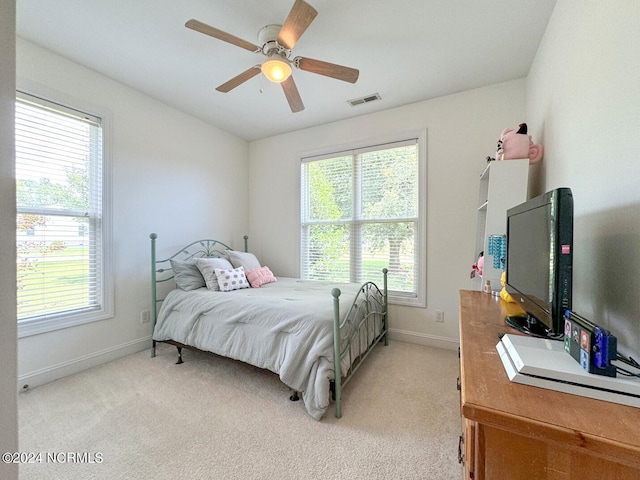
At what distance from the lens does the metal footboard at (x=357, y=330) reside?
179 cm

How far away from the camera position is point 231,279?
2.82 metres

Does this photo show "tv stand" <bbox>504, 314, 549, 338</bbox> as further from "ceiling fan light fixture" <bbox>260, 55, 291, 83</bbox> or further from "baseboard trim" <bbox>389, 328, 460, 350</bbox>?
"ceiling fan light fixture" <bbox>260, 55, 291, 83</bbox>

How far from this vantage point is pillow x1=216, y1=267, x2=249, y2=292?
274cm

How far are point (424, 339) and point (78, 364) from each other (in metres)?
3.31

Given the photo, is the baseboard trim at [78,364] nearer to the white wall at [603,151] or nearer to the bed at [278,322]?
the bed at [278,322]

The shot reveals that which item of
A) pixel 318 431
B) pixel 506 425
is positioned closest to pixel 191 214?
pixel 318 431

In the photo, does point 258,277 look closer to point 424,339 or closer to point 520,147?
point 424,339

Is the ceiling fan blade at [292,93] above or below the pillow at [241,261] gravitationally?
above

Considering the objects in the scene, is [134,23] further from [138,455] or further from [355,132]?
[138,455]

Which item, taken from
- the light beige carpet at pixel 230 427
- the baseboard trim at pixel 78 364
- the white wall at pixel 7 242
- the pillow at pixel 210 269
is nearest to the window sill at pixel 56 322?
the baseboard trim at pixel 78 364

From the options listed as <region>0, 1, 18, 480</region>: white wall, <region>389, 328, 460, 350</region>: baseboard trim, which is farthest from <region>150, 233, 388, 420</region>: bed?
<region>0, 1, 18, 480</region>: white wall

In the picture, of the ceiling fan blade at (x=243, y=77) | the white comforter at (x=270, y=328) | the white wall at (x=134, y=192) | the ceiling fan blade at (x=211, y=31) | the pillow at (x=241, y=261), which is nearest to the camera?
the ceiling fan blade at (x=211, y=31)

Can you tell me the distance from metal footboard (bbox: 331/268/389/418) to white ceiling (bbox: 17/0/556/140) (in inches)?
74.0

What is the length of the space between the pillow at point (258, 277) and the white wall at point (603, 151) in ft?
8.66
